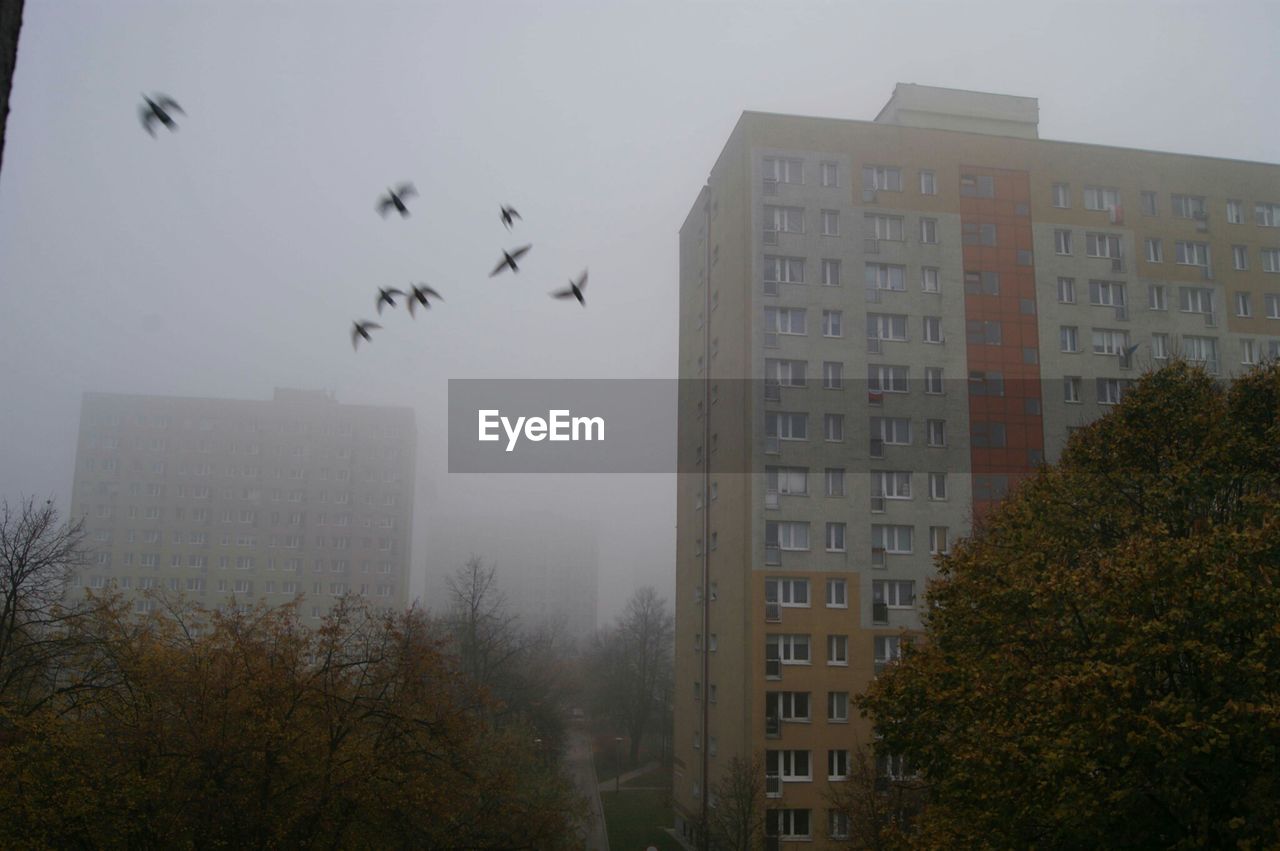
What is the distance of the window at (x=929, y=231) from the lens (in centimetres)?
3697

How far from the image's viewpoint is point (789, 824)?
3153cm

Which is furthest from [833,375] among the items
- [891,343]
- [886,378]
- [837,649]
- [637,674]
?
[637,674]

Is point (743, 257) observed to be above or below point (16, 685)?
above

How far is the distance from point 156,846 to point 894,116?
34598mm

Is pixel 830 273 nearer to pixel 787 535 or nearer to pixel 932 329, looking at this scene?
pixel 932 329

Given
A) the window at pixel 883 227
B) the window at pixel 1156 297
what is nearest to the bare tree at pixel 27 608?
the window at pixel 883 227

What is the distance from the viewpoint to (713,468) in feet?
127

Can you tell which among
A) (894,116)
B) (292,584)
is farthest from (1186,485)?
(292,584)

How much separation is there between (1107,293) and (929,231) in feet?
23.4

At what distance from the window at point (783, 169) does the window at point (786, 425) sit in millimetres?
8442

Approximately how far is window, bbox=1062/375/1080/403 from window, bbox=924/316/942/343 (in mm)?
4779

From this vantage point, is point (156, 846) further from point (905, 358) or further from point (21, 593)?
point (905, 358)

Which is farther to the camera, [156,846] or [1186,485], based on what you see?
[156,846]

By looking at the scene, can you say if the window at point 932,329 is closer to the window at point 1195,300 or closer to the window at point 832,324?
the window at point 832,324
